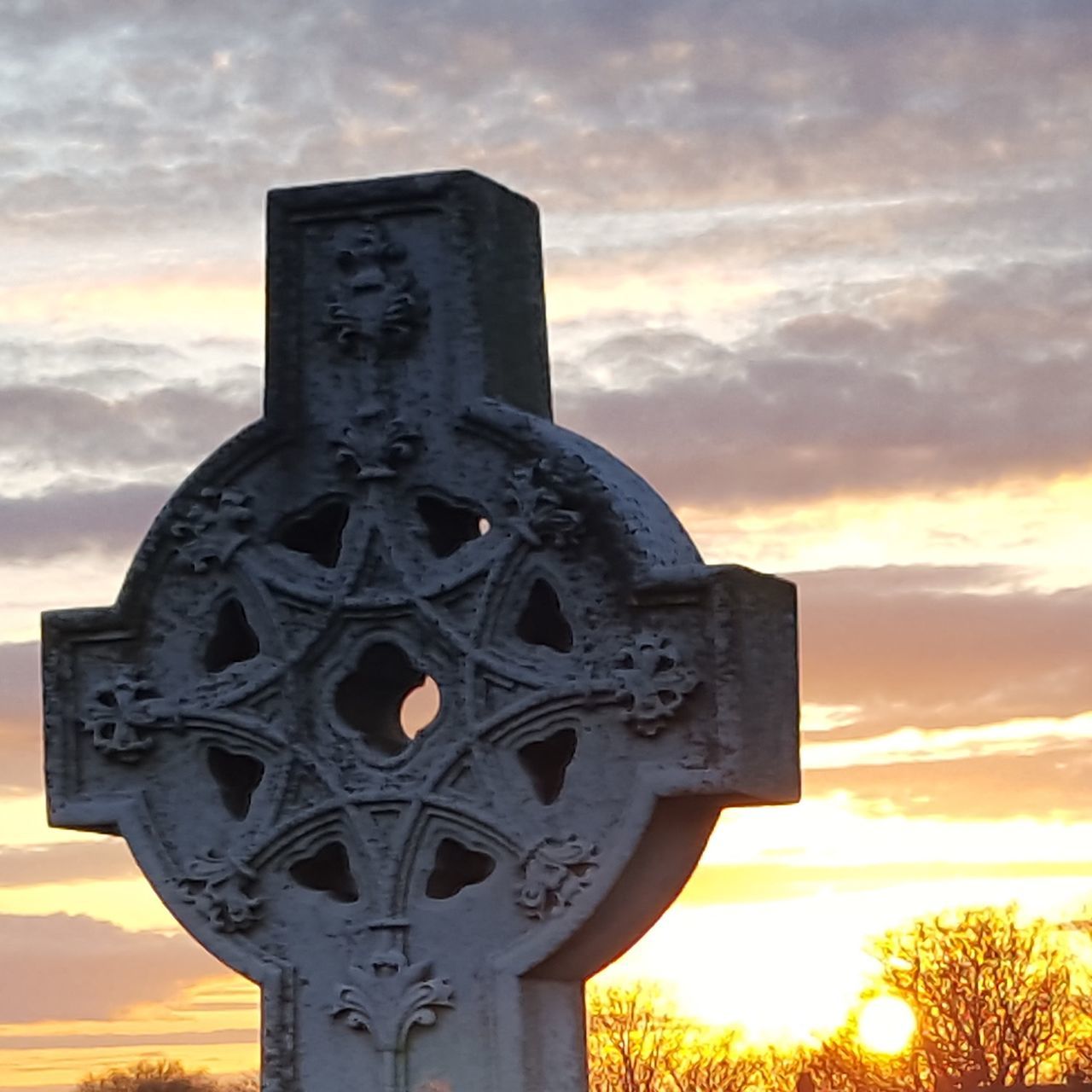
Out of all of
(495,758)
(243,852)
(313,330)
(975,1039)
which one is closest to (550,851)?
(495,758)

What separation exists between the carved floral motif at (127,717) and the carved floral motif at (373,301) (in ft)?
4.57

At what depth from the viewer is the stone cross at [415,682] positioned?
11.5m

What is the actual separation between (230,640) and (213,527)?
437mm

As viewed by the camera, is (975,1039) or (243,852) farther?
(975,1039)

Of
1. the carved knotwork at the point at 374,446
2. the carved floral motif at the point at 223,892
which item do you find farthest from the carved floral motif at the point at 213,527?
the carved floral motif at the point at 223,892

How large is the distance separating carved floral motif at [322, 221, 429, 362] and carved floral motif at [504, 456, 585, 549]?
753 mm

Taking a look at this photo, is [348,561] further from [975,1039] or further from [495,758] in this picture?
[975,1039]

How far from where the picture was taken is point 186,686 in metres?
12.2

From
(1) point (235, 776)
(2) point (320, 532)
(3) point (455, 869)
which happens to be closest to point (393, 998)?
(3) point (455, 869)

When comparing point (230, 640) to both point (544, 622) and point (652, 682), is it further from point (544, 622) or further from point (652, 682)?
point (652, 682)

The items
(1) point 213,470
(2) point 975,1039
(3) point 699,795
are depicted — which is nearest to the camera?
(3) point 699,795

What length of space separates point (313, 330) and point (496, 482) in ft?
3.12

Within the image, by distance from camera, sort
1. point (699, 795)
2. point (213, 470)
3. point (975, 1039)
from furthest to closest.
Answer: point (975, 1039), point (213, 470), point (699, 795)

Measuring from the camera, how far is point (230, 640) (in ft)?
40.6
